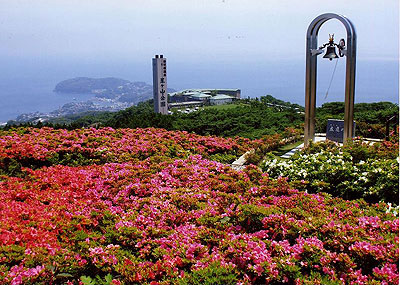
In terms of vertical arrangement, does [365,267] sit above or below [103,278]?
above

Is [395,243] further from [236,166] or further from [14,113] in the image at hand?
[14,113]

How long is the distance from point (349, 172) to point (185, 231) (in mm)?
2134

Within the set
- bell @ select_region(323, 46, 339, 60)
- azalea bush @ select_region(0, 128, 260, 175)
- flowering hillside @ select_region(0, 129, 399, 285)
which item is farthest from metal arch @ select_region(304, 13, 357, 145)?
flowering hillside @ select_region(0, 129, 399, 285)

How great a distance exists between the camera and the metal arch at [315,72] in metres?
5.73

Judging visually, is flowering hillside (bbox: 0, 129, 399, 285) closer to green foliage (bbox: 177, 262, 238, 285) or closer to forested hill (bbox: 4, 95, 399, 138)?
green foliage (bbox: 177, 262, 238, 285)

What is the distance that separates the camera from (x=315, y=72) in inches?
257

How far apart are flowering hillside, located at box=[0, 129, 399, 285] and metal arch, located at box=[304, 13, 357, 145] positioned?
8.83 ft

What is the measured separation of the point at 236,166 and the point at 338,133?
6.78 ft

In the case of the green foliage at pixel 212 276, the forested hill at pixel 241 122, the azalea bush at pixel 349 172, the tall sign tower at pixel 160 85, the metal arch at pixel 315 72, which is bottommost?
the green foliage at pixel 212 276

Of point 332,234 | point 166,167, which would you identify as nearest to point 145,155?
point 166,167

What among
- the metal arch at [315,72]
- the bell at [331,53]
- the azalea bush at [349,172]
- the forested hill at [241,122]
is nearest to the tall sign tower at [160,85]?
the forested hill at [241,122]

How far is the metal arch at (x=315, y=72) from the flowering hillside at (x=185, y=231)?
2691 mm

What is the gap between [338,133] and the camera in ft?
21.9

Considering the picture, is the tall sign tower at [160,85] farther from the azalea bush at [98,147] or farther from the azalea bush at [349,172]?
the azalea bush at [349,172]
